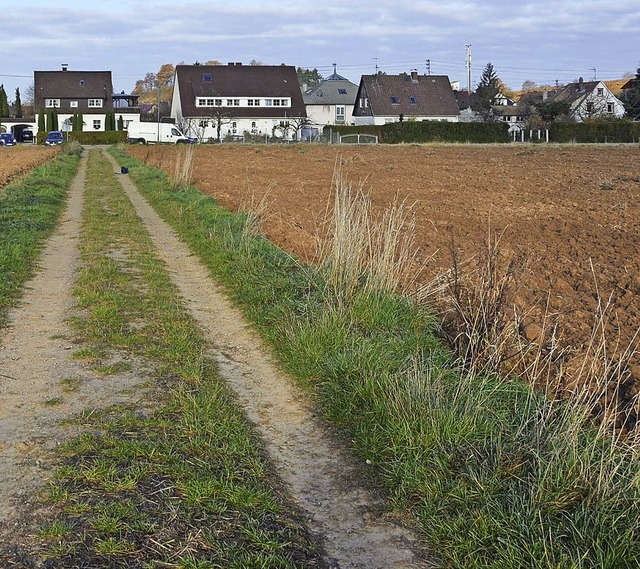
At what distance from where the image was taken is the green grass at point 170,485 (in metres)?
4.16

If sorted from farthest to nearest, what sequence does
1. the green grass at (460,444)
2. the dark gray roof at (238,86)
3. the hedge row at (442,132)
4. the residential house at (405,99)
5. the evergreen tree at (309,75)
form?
the evergreen tree at (309,75) < the residential house at (405,99) < the dark gray roof at (238,86) < the hedge row at (442,132) < the green grass at (460,444)

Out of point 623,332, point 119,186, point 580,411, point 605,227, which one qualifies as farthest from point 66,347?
point 119,186

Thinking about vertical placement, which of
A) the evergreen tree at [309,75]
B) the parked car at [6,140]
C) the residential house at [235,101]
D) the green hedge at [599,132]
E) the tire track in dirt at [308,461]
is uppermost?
the evergreen tree at [309,75]

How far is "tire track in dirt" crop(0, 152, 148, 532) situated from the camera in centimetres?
497

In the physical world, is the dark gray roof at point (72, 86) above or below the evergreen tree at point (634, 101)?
above

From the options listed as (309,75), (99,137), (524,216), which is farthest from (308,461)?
(309,75)

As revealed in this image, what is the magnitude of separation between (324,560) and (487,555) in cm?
77

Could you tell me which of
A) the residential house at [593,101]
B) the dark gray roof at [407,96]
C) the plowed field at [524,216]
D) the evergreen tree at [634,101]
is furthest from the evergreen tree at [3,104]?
the plowed field at [524,216]

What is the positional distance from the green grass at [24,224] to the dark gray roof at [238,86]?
2674 inches

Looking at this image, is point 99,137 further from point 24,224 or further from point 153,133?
point 24,224

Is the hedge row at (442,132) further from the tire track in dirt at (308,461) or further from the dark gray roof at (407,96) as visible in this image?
the tire track in dirt at (308,461)

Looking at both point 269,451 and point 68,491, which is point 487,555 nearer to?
point 269,451

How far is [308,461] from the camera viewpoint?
5348 mm

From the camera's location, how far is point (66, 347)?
7703 mm
